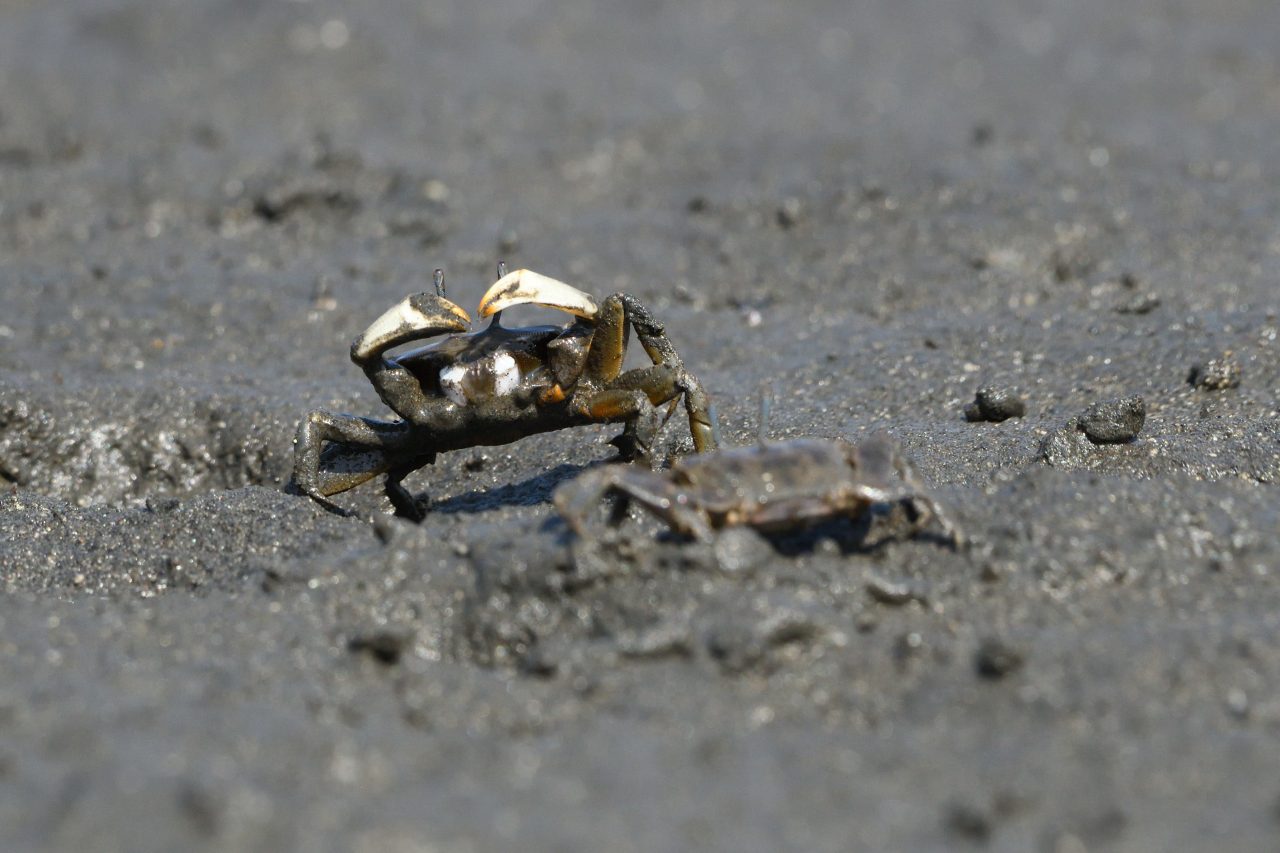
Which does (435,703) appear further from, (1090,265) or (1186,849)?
(1090,265)

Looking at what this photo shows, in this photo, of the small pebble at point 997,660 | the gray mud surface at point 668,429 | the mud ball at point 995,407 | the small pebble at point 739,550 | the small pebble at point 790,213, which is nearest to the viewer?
the gray mud surface at point 668,429

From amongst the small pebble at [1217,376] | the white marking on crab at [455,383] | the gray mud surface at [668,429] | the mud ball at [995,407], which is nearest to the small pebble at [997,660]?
the gray mud surface at [668,429]

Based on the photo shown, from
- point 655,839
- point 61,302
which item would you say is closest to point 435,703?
point 655,839

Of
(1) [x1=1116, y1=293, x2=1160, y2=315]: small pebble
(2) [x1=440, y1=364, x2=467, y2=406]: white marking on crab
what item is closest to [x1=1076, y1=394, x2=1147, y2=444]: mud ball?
(1) [x1=1116, y1=293, x2=1160, y2=315]: small pebble

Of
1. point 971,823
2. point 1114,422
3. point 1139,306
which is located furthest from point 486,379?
point 1139,306

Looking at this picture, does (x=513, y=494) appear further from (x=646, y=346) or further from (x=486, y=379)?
(x=646, y=346)

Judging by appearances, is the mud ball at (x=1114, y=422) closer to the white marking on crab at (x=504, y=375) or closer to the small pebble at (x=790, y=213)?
the white marking on crab at (x=504, y=375)

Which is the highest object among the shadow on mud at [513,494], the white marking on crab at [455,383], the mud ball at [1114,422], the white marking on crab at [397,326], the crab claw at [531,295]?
the crab claw at [531,295]

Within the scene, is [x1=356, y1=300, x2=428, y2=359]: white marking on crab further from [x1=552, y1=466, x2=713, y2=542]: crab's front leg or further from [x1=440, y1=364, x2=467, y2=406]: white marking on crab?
[x1=552, y1=466, x2=713, y2=542]: crab's front leg
